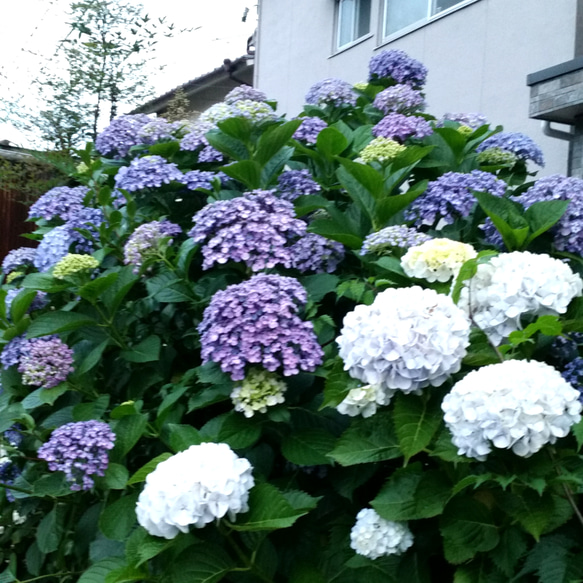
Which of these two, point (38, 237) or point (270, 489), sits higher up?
point (38, 237)

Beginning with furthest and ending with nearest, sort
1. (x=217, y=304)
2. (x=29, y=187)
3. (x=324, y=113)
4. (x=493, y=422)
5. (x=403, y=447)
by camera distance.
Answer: (x=29, y=187)
(x=324, y=113)
(x=217, y=304)
(x=403, y=447)
(x=493, y=422)

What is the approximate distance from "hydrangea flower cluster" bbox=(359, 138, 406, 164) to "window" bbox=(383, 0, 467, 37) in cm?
546

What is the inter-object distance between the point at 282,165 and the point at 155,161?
0.39m

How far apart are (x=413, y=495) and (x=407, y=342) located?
0.28 meters

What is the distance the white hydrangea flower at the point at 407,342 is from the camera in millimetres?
1250

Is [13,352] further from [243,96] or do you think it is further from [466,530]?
[466,530]

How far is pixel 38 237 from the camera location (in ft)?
8.32

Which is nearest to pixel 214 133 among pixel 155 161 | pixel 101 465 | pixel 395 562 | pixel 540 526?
pixel 155 161

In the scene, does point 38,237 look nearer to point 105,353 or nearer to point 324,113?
point 105,353

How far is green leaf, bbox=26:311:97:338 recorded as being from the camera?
6.09ft

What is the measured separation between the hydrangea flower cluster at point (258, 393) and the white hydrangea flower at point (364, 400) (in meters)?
0.17

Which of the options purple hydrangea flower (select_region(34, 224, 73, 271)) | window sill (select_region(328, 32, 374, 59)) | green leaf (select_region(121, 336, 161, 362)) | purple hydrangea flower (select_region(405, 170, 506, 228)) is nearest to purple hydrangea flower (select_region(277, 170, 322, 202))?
purple hydrangea flower (select_region(405, 170, 506, 228))

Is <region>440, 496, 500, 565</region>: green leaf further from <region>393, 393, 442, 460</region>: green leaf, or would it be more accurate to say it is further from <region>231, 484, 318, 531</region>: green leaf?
<region>231, 484, 318, 531</region>: green leaf

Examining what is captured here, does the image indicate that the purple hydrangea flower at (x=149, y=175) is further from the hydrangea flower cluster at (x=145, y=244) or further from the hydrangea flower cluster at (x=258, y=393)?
the hydrangea flower cluster at (x=258, y=393)
